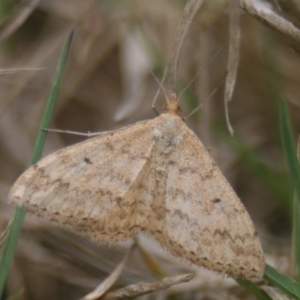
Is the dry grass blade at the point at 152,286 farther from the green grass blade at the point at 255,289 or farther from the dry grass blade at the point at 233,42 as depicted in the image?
the dry grass blade at the point at 233,42

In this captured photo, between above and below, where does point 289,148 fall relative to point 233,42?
below

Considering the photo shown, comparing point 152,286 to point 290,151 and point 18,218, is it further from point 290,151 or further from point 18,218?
point 290,151

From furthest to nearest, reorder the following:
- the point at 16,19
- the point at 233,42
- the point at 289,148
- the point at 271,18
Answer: the point at 16,19, the point at 233,42, the point at 271,18, the point at 289,148

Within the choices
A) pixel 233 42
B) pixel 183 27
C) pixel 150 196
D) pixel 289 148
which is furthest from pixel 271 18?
pixel 150 196

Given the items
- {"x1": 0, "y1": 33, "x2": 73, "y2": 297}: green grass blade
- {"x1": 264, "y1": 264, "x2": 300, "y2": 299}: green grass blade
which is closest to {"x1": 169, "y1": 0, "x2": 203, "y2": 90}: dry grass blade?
{"x1": 0, "y1": 33, "x2": 73, "y2": 297}: green grass blade

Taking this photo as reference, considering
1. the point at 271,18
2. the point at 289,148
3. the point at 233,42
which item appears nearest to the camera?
the point at 289,148

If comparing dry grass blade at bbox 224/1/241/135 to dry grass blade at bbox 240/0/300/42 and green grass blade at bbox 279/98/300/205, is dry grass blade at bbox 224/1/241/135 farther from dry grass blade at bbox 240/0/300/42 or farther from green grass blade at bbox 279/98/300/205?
green grass blade at bbox 279/98/300/205
